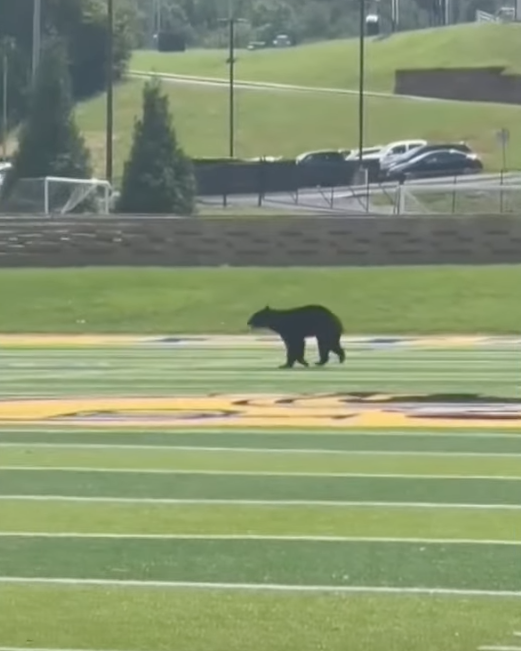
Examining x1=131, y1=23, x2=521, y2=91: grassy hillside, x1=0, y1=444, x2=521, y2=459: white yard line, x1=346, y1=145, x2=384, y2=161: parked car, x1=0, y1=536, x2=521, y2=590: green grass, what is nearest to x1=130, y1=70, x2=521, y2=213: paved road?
x1=346, y1=145, x2=384, y2=161: parked car

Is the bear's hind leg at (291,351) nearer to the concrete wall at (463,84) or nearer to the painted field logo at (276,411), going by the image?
the painted field logo at (276,411)

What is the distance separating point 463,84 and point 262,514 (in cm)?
9472

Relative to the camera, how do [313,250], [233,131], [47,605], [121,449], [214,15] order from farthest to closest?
[214,15] → [233,131] → [313,250] → [121,449] → [47,605]

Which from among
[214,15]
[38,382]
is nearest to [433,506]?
[38,382]

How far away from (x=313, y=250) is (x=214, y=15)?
129 metres

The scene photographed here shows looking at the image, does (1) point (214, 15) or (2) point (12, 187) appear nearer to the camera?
(2) point (12, 187)

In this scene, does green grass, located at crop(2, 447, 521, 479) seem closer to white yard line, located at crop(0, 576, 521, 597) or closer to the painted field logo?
the painted field logo

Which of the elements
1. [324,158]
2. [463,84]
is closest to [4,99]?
[324,158]

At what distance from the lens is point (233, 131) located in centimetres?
9306

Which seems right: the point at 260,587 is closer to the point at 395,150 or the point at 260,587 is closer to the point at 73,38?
the point at 395,150

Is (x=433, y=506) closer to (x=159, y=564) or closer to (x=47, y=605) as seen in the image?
(x=159, y=564)

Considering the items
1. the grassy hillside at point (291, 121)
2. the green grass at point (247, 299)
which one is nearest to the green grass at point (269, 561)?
the green grass at point (247, 299)

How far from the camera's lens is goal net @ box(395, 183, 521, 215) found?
57.8 metres

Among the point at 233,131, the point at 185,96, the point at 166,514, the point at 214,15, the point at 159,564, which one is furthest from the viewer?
the point at 214,15
